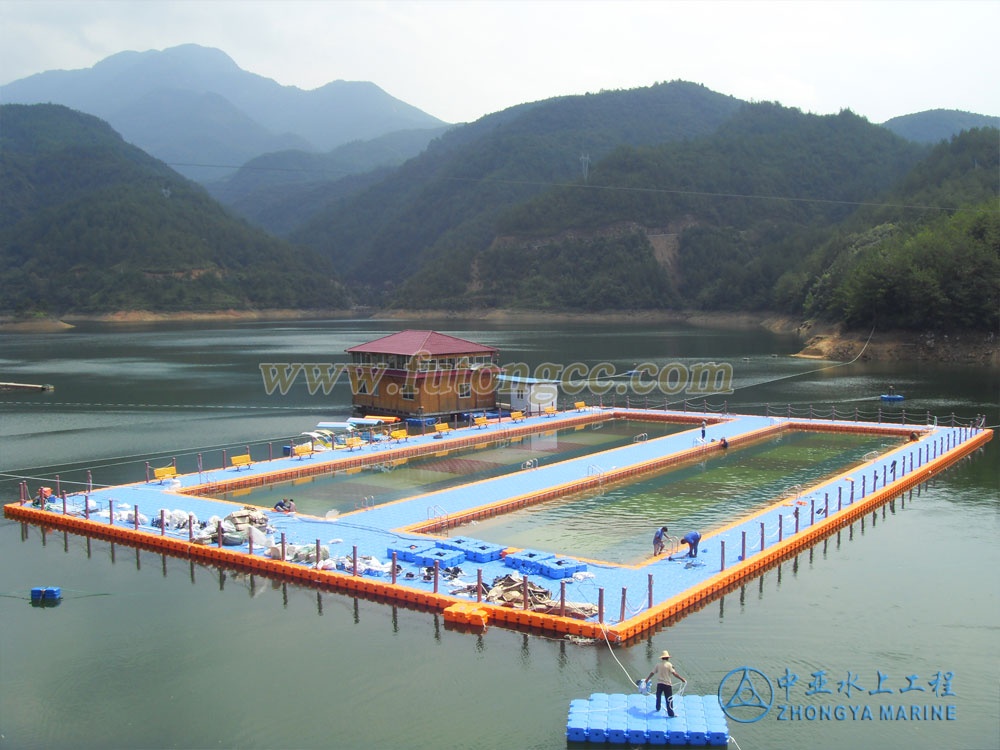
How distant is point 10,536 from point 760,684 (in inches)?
725

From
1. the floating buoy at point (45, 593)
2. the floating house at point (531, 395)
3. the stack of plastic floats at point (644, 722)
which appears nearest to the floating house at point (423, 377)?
the floating house at point (531, 395)

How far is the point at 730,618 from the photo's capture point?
1673 cm

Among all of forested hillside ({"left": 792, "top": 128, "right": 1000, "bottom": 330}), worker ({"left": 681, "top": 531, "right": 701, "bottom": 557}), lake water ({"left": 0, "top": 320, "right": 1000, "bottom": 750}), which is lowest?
lake water ({"left": 0, "top": 320, "right": 1000, "bottom": 750})

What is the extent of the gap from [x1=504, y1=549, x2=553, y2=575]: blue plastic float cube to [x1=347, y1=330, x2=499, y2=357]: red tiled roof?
21.6 meters

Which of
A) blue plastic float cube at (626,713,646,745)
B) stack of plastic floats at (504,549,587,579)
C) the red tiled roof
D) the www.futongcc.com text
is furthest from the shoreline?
blue plastic float cube at (626,713,646,745)

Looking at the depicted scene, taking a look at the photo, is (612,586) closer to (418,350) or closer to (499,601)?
(499,601)

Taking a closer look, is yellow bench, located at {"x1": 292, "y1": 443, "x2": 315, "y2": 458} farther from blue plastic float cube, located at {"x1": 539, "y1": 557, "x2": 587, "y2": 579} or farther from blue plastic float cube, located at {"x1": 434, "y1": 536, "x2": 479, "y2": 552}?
blue plastic float cube, located at {"x1": 539, "y1": 557, "x2": 587, "y2": 579}

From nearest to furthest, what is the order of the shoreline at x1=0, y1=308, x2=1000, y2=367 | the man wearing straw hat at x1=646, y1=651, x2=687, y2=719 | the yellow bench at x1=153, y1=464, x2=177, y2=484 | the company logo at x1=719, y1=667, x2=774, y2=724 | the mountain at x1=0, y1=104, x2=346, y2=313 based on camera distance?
the man wearing straw hat at x1=646, y1=651, x2=687, y2=719
the company logo at x1=719, y1=667, x2=774, y2=724
the yellow bench at x1=153, y1=464, x2=177, y2=484
the shoreline at x1=0, y1=308, x2=1000, y2=367
the mountain at x1=0, y1=104, x2=346, y2=313

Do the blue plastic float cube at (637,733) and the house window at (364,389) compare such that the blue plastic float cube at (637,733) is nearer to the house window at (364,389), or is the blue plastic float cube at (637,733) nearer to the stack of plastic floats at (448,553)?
the stack of plastic floats at (448,553)

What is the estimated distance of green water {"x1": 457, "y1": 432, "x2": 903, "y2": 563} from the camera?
2178 centimetres

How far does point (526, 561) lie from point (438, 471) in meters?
12.9

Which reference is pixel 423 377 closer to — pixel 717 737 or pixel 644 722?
pixel 644 722

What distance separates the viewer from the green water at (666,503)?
71.5 ft

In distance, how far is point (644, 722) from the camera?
12.6 m
